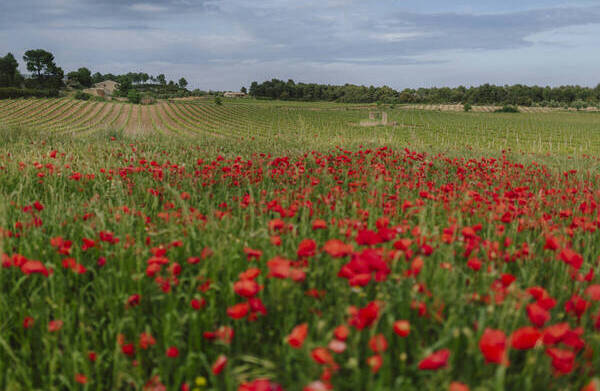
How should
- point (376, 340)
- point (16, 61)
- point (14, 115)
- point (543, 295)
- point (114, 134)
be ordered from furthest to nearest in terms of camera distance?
point (16, 61) < point (14, 115) < point (114, 134) < point (543, 295) < point (376, 340)

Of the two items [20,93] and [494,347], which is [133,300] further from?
[20,93]

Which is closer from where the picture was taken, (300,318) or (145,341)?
(145,341)

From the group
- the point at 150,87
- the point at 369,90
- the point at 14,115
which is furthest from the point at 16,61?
the point at 369,90

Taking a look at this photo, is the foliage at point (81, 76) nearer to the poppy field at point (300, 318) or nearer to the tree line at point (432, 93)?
the tree line at point (432, 93)

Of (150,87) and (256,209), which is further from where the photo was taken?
(150,87)

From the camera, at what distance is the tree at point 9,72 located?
102m

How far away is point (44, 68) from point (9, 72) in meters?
10.2

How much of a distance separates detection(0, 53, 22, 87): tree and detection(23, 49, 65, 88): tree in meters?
4.47

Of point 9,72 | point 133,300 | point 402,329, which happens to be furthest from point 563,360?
point 9,72

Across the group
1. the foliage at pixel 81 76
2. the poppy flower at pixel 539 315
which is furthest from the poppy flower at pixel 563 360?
the foliage at pixel 81 76

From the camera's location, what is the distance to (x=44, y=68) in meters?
115

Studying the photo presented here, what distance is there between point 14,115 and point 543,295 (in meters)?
65.1

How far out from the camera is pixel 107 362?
1.78 metres

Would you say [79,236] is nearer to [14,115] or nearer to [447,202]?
[447,202]
